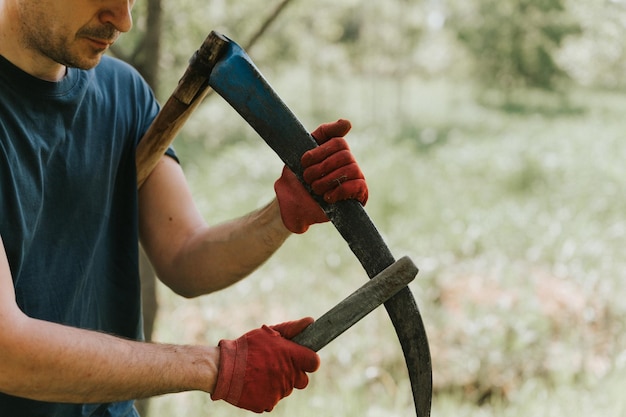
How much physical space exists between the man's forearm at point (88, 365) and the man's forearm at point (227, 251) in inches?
15.5

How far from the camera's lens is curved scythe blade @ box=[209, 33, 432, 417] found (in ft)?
4.85

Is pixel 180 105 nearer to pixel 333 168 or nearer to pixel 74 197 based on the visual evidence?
pixel 74 197

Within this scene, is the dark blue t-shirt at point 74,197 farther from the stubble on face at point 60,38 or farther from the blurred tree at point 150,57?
the blurred tree at point 150,57

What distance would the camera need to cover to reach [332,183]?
1478 mm

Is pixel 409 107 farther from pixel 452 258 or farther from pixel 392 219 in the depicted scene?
pixel 452 258

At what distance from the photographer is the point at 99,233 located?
170cm

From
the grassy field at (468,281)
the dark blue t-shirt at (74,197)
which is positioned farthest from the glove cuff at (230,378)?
the grassy field at (468,281)

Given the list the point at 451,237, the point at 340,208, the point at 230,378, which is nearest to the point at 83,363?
the point at 230,378

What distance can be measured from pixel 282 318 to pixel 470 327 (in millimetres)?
1111

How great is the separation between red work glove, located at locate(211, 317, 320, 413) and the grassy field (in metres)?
1.96

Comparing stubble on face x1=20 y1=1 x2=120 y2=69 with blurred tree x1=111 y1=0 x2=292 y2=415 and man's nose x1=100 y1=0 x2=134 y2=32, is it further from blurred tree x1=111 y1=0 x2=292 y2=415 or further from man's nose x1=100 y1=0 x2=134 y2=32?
blurred tree x1=111 y1=0 x2=292 y2=415

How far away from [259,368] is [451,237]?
15.1 feet

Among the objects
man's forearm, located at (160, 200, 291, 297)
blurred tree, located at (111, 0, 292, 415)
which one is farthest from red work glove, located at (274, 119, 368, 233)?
blurred tree, located at (111, 0, 292, 415)

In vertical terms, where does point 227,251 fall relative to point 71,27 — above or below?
below
